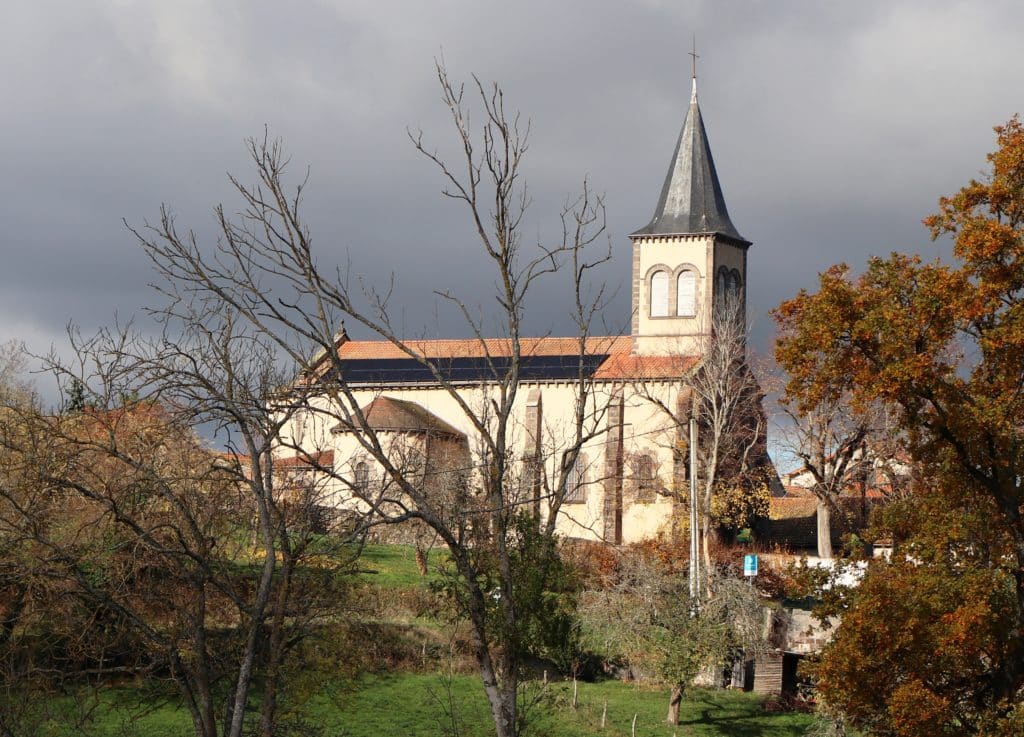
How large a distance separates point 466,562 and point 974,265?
7.62 meters

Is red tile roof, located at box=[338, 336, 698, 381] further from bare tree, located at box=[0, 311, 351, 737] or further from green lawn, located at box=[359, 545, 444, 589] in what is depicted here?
bare tree, located at box=[0, 311, 351, 737]

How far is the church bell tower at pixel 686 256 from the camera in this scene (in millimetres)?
61219

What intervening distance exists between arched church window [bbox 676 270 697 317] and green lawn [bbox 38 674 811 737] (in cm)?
2420

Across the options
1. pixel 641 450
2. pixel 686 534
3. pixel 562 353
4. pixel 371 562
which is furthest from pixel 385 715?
pixel 562 353

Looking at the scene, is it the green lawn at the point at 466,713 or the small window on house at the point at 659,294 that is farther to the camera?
the small window on house at the point at 659,294

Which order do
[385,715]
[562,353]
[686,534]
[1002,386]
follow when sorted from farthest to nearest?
[562,353]
[686,534]
[385,715]
[1002,386]

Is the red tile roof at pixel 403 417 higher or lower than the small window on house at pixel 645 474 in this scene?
higher

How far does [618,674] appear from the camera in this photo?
42.8 metres

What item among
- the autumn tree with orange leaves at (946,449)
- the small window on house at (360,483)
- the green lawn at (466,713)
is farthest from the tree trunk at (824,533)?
the autumn tree with orange leaves at (946,449)

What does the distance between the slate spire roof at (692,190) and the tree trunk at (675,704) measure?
1178 inches

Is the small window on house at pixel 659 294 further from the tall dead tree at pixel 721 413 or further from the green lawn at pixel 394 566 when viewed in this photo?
the green lawn at pixel 394 566

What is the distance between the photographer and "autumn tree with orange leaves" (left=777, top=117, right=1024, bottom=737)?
15219mm

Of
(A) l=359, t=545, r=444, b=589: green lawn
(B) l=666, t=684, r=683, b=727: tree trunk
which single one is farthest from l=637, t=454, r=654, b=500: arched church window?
(B) l=666, t=684, r=683, b=727: tree trunk

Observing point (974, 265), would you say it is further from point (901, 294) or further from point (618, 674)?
point (618, 674)
